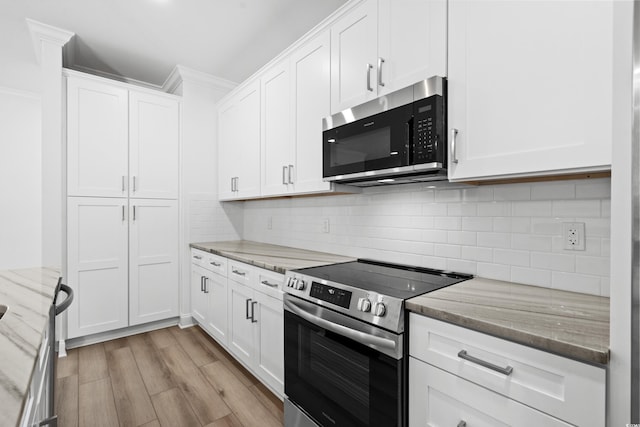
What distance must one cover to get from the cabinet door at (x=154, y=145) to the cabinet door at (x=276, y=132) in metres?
1.21

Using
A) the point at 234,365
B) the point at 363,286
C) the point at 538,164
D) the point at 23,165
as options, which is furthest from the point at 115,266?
the point at 538,164

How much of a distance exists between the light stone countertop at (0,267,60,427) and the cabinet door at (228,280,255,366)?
3.65 ft

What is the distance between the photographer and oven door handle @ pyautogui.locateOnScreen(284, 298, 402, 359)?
1.20 m

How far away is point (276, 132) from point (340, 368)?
1761 mm

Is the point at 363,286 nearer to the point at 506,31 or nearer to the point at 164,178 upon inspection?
the point at 506,31

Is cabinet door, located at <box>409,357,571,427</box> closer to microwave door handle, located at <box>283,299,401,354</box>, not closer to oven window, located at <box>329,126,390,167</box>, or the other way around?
microwave door handle, located at <box>283,299,401,354</box>

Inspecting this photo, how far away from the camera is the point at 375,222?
84.4 inches

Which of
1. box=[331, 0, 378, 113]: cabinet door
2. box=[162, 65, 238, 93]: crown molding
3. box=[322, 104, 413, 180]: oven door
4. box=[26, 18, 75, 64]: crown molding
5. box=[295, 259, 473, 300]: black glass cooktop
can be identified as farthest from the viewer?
box=[162, 65, 238, 93]: crown molding

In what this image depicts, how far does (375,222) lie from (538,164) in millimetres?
1101

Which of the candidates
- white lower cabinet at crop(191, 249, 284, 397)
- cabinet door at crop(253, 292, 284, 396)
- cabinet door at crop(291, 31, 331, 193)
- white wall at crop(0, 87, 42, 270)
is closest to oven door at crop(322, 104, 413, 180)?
cabinet door at crop(291, 31, 331, 193)

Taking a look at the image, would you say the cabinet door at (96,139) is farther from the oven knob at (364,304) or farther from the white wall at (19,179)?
the oven knob at (364,304)

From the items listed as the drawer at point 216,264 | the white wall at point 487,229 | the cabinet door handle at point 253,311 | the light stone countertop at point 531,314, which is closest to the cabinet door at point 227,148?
the drawer at point 216,264

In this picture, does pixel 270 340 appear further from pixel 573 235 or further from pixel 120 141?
pixel 120 141

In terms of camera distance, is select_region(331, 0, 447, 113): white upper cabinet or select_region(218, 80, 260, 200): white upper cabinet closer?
select_region(331, 0, 447, 113): white upper cabinet
